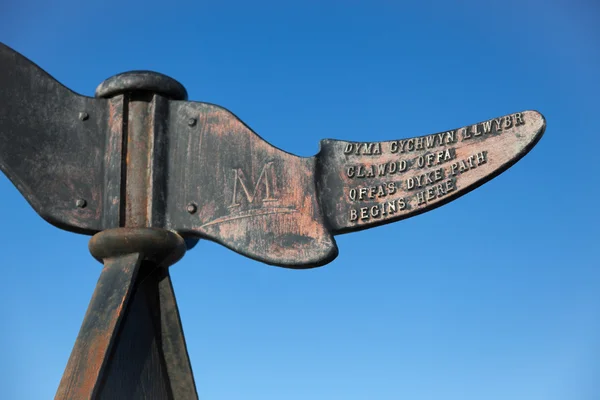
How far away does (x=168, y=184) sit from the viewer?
426cm

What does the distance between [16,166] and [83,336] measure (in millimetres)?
938

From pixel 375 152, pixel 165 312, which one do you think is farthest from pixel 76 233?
pixel 375 152

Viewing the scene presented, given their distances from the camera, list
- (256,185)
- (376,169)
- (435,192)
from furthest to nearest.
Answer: (256,185) → (376,169) → (435,192)

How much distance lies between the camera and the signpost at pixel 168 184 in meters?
3.97

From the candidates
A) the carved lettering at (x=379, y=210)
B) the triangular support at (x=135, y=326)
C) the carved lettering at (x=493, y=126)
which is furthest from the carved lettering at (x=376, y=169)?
the triangular support at (x=135, y=326)

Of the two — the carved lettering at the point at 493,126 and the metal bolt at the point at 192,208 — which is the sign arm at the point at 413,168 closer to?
the carved lettering at the point at 493,126

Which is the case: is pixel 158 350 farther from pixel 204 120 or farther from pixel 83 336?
pixel 204 120

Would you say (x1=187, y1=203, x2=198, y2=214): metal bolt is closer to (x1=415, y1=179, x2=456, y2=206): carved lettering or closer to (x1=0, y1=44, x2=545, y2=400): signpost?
(x1=0, y1=44, x2=545, y2=400): signpost

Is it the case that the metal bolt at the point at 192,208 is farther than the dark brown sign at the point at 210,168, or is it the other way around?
the metal bolt at the point at 192,208

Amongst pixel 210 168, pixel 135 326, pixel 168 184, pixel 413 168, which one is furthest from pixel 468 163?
pixel 135 326

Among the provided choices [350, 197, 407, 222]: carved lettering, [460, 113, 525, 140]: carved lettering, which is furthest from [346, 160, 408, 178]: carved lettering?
[460, 113, 525, 140]: carved lettering

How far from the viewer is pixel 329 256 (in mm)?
3965

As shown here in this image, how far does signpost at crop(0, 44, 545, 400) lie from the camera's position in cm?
397

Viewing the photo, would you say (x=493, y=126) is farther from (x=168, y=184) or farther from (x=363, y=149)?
(x=168, y=184)
